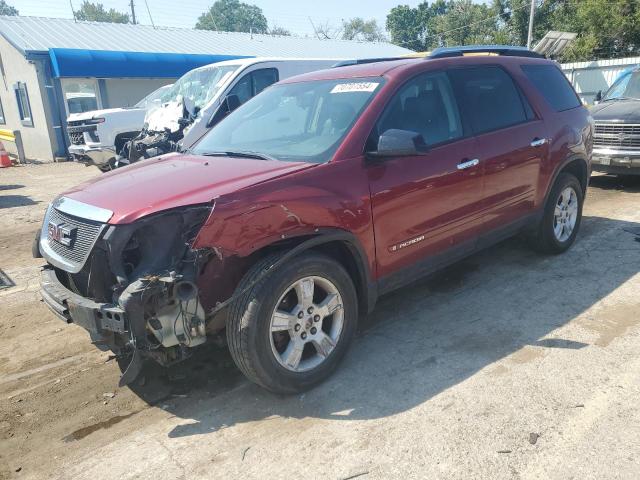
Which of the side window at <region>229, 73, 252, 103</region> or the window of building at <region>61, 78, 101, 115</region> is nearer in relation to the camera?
the side window at <region>229, 73, 252, 103</region>

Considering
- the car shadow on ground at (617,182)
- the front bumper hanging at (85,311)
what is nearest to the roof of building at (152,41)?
the car shadow on ground at (617,182)

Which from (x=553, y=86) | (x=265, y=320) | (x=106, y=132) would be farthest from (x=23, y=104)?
(x=265, y=320)

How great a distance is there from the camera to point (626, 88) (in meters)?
9.67

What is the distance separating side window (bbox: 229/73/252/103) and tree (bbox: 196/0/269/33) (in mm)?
85396

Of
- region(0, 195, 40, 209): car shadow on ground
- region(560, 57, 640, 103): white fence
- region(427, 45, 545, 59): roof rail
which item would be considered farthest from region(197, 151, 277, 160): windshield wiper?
region(560, 57, 640, 103): white fence

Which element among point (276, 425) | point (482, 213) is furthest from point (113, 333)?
point (482, 213)

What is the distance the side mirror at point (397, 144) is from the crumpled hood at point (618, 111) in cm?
667

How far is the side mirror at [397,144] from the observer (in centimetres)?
339

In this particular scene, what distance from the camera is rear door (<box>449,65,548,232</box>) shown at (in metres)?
4.33

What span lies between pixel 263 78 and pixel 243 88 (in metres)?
0.49

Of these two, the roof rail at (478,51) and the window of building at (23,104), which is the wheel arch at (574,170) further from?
the window of building at (23,104)

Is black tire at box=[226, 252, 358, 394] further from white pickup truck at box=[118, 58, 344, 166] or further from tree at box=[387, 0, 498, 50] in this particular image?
tree at box=[387, 0, 498, 50]

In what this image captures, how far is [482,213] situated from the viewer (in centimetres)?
439

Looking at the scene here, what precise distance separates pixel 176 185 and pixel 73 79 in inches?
701
